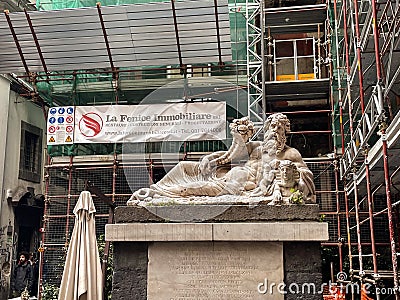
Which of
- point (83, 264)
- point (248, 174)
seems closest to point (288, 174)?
point (248, 174)

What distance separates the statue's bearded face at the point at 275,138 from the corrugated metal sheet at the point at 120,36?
326 inches

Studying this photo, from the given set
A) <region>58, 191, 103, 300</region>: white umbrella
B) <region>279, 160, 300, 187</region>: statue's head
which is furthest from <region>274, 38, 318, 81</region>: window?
<region>279, 160, 300, 187</region>: statue's head

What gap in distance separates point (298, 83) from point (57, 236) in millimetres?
8204

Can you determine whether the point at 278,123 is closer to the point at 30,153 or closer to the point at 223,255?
the point at 223,255

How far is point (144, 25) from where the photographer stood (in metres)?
15.6

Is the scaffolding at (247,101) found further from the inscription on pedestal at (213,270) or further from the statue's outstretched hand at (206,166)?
the inscription on pedestal at (213,270)

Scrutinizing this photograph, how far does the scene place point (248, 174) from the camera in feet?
24.9

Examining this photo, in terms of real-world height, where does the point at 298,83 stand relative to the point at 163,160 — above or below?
above

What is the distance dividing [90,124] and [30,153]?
6.11 m

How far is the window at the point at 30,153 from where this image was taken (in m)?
20.0

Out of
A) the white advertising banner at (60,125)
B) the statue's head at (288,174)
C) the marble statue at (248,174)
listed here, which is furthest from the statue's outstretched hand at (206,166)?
the white advertising banner at (60,125)

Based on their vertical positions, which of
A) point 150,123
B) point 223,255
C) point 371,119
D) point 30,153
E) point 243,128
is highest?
point 30,153

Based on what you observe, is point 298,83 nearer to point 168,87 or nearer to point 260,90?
point 260,90

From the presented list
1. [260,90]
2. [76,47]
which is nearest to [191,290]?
[260,90]
